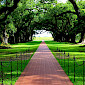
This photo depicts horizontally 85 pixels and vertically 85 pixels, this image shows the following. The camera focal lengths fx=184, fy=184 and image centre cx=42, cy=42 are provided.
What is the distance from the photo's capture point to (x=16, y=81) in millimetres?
9125

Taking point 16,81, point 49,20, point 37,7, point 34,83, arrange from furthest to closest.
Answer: point 49,20 < point 37,7 < point 16,81 < point 34,83

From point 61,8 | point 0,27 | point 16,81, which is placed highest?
point 61,8

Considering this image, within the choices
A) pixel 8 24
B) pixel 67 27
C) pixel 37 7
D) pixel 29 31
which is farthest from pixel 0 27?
pixel 29 31

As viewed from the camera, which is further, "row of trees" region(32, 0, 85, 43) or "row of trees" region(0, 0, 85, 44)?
"row of trees" region(32, 0, 85, 43)

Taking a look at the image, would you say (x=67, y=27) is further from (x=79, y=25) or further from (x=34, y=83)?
(x=34, y=83)

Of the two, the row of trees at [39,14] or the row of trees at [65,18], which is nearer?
the row of trees at [39,14]

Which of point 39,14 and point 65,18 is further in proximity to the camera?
point 65,18

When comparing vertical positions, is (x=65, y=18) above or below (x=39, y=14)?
below

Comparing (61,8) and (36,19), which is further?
(36,19)

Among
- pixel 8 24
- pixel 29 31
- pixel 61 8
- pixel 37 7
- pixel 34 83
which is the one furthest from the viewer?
pixel 29 31

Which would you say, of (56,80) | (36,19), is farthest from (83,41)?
(56,80)

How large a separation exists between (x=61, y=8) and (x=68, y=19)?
9.75 m

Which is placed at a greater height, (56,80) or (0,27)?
(0,27)

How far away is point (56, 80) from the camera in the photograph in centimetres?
925
